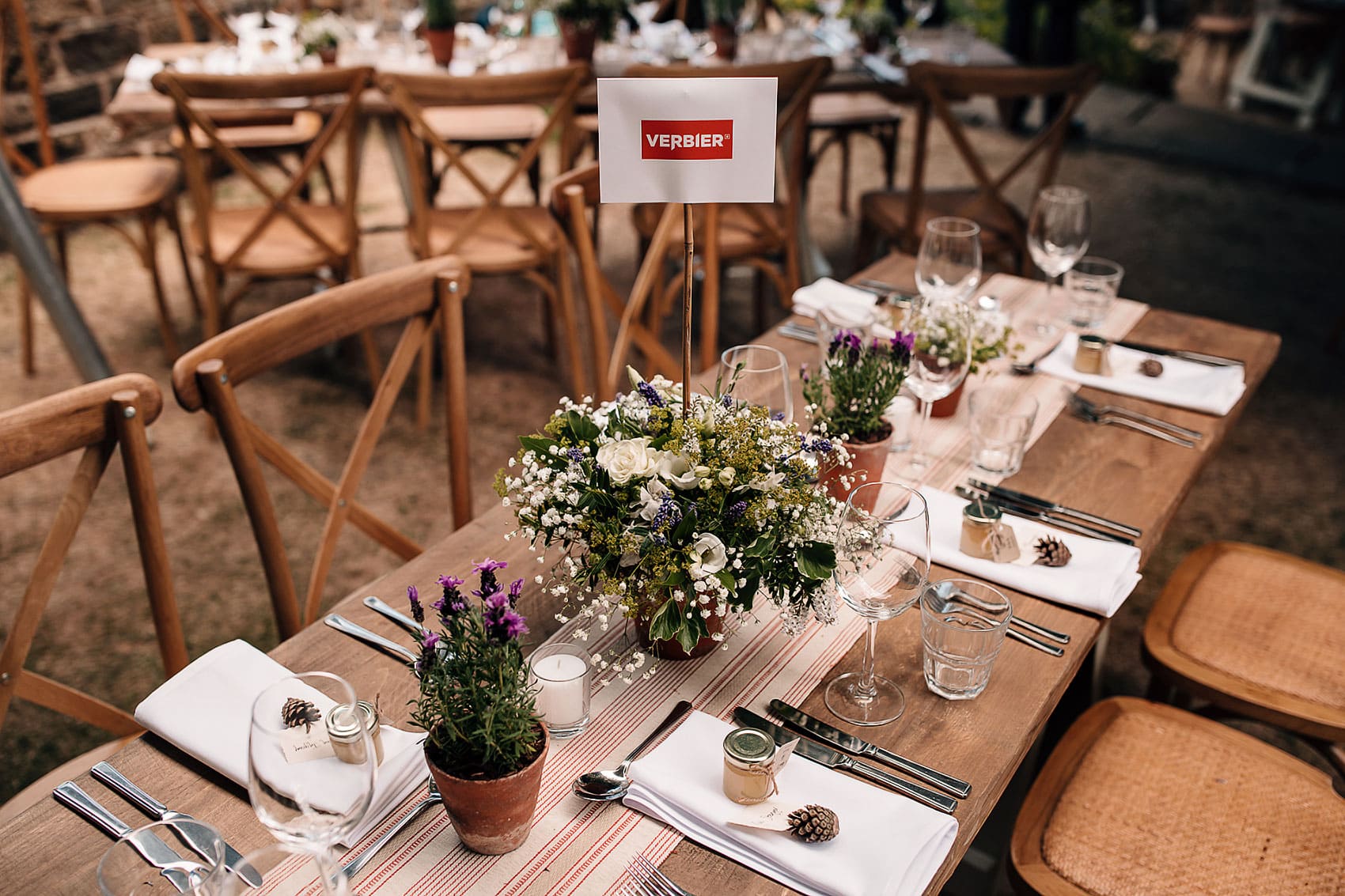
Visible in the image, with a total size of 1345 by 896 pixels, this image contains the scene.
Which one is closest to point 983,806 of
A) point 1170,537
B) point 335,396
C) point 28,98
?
point 1170,537

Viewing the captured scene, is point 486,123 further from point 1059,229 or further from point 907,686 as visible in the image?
point 907,686

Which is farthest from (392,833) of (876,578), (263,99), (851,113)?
(851,113)

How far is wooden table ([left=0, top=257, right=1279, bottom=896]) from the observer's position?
95 centimetres

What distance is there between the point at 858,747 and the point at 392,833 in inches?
17.5

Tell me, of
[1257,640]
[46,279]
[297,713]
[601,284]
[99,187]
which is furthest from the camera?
[99,187]

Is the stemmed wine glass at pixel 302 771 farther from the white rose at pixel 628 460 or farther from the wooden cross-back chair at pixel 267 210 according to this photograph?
the wooden cross-back chair at pixel 267 210

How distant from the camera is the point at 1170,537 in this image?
274 cm

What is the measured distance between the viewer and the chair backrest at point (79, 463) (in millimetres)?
1227

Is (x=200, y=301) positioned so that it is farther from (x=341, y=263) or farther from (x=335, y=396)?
(x=341, y=263)

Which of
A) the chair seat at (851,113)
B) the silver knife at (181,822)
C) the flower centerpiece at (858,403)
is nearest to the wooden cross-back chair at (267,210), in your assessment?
the chair seat at (851,113)

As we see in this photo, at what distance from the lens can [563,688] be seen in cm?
105

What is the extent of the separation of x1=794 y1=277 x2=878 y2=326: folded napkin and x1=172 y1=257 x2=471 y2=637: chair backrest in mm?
645

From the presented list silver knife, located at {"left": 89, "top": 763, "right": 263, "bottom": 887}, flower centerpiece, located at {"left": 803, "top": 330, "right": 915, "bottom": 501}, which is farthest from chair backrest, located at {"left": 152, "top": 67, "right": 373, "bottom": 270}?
silver knife, located at {"left": 89, "top": 763, "right": 263, "bottom": 887}

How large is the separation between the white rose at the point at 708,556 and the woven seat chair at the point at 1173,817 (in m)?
0.61
